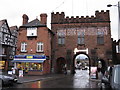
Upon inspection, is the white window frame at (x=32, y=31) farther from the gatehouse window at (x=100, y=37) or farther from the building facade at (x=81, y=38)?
the gatehouse window at (x=100, y=37)

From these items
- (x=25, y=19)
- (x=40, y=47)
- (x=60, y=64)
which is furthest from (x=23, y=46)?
(x=60, y=64)

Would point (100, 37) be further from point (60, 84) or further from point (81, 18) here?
point (60, 84)

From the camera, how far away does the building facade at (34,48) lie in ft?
95.5

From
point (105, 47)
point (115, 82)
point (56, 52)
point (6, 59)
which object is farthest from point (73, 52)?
point (115, 82)

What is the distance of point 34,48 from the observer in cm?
3036

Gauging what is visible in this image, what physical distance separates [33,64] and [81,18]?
549 inches

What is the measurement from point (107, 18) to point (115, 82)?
94.1 feet

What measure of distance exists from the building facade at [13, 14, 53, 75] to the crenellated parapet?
3.26m

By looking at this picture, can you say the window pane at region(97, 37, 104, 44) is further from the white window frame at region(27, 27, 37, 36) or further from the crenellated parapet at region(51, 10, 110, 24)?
the white window frame at region(27, 27, 37, 36)

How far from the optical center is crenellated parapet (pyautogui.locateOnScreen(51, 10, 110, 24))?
3269 centimetres

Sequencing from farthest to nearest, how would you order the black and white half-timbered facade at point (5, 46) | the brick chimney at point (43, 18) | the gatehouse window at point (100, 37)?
the black and white half-timbered facade at point (5, 46)
the gatehouse window at point (100, 37)
the brick chimney at point (43, 18)

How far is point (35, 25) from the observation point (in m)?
30.9

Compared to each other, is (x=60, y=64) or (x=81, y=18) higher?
(x=81, y=18)

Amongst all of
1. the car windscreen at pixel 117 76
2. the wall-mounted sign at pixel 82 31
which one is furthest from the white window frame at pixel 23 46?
the car windscreen at pixel 117 76
